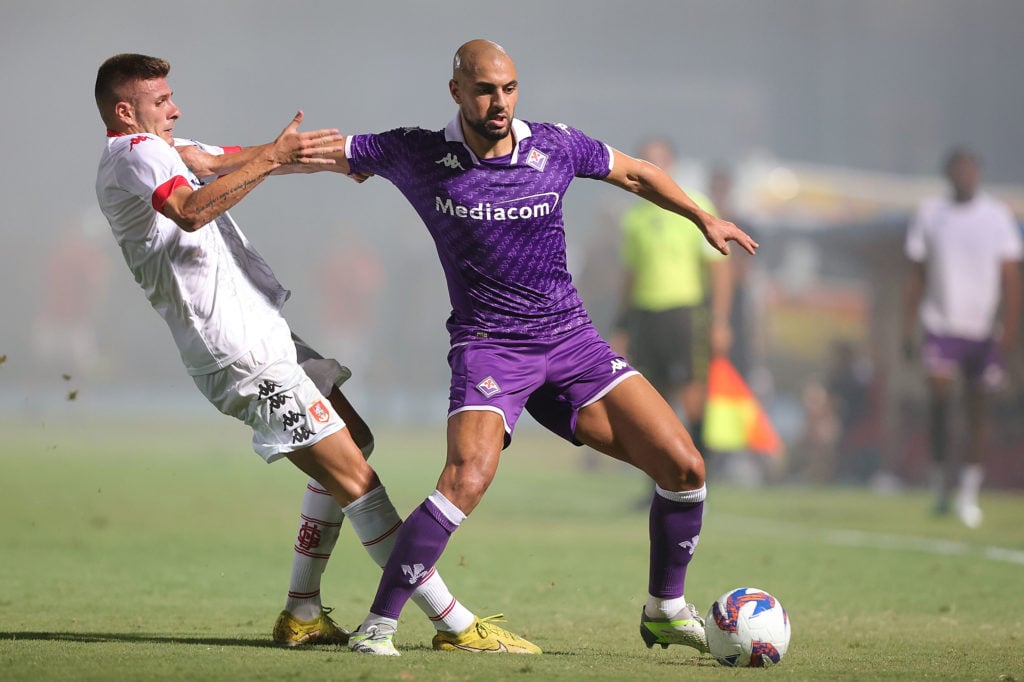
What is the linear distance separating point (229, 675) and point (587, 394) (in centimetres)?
183

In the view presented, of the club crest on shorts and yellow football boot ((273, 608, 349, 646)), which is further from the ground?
the club crest on shorts

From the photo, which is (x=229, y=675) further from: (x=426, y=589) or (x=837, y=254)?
(x=837, y=254)

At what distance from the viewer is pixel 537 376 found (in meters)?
5.73

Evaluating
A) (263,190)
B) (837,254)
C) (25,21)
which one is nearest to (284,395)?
(837,254)

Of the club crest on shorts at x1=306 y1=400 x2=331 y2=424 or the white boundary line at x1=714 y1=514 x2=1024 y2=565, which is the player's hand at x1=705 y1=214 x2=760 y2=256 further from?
the white boundary line at x1=714 y1=514 x2=1024 y2=565

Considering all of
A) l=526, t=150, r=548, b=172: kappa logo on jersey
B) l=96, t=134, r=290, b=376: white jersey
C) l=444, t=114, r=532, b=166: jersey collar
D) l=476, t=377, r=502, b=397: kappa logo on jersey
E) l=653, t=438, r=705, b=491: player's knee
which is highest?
l=444, t=114, r=532, b=166: jersey collar

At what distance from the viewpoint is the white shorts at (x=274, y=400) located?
5.59m

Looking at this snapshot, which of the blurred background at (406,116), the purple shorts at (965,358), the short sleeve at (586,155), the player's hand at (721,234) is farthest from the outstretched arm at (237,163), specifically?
the blurred background at (406,116)

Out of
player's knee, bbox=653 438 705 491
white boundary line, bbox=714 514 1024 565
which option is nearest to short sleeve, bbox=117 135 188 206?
player's knee, bbox=653 438 705 491

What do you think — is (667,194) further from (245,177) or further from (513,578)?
(513,578)

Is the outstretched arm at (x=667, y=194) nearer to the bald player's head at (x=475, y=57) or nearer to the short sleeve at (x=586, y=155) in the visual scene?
the short sleeve at (x=586, y=155)

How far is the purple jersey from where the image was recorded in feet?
18.7

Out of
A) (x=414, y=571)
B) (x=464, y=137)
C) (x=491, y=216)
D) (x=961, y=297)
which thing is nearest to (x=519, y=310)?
(x=491, y=216)

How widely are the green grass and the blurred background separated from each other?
5.38 meters
